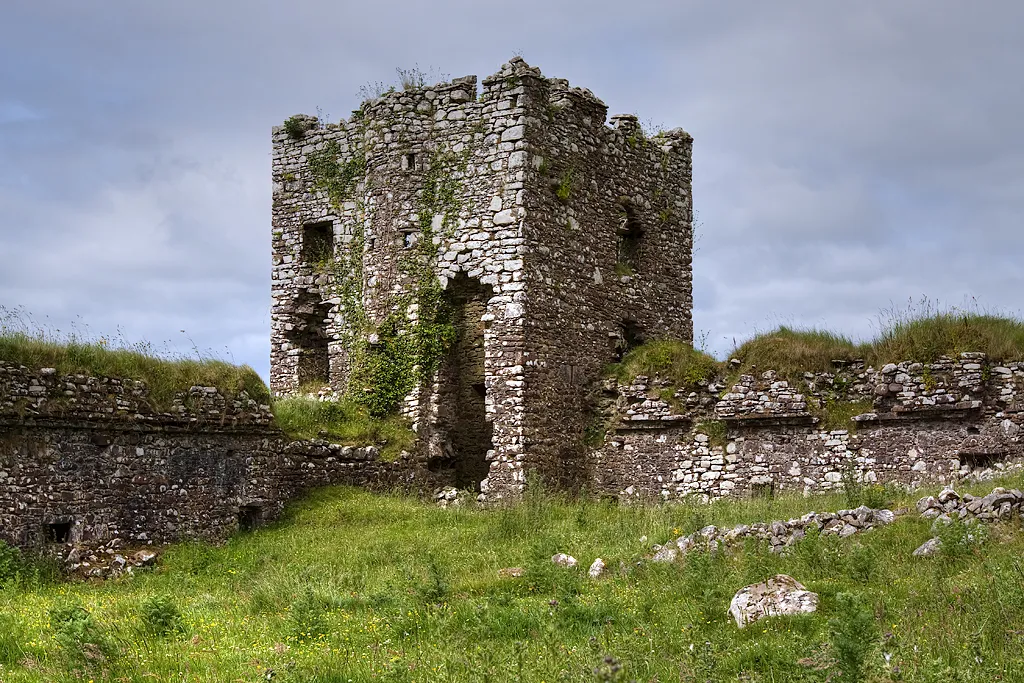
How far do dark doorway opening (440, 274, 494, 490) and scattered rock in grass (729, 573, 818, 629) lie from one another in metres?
11.3

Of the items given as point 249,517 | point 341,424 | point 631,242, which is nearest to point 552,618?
point 249,517

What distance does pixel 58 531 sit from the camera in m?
15.5

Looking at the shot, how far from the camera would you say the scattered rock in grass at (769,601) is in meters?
9.29

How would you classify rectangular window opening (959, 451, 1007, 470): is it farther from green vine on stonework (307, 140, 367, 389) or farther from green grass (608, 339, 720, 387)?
green vine on stonework (307, 140, 367, 389)

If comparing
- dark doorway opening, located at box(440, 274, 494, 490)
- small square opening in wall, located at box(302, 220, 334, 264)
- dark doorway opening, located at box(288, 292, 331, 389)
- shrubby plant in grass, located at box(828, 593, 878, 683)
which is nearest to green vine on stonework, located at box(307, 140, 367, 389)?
small square opening in wall, located at box(302, 220, 334, 264)

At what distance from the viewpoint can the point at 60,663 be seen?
29.7 feet

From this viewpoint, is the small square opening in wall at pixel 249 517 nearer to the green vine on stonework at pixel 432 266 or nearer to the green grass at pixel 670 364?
the green vine on stonework at pixel 432 266

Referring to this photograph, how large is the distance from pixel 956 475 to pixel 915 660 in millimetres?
10510

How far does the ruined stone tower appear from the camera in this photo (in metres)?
19.9

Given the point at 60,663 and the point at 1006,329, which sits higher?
the point at 1006,329

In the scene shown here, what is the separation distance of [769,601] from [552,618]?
6.30ft

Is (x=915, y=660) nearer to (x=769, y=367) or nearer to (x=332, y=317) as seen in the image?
(x=769, y=367)

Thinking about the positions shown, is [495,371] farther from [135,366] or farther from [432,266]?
[135,366]

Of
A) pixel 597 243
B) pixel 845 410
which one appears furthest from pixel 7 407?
pixel 845 410
